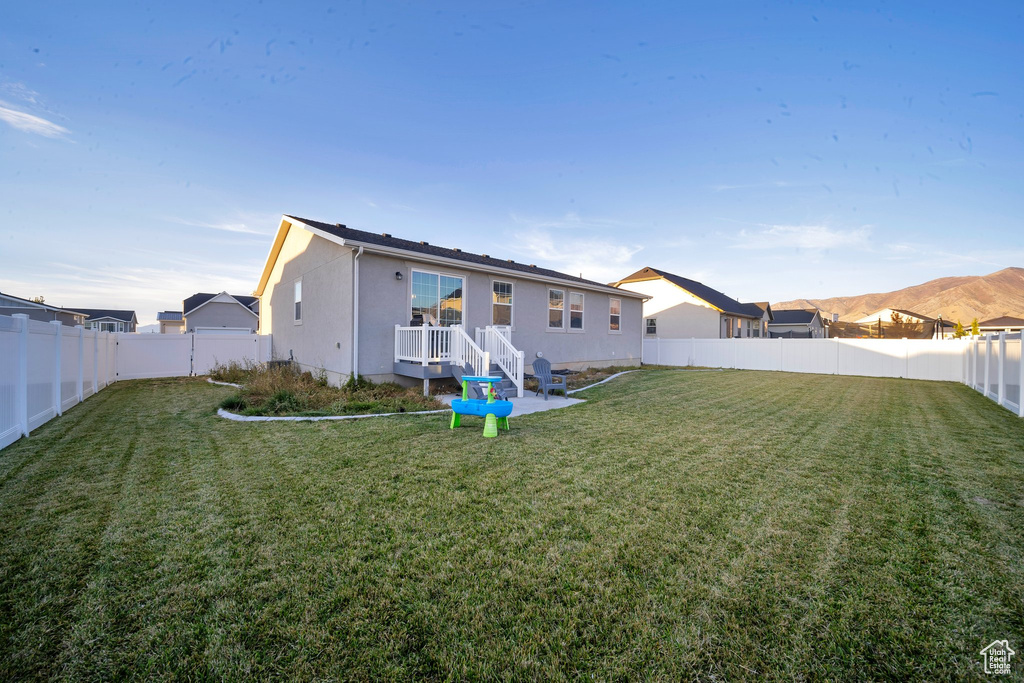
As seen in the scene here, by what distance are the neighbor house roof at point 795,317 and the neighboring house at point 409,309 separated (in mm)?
29231

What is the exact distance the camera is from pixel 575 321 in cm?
1566

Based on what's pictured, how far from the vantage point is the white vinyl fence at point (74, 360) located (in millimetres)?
5355

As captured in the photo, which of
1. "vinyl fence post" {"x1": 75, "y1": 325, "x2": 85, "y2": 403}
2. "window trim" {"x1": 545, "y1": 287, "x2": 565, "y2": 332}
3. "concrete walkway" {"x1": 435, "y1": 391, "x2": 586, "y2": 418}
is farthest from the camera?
"window trim" {"x1": 545, "y1": 287, "x2": 565, "y2": 332}

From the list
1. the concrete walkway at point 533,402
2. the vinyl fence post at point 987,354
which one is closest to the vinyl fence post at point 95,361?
the concrete walkway at point 533,402

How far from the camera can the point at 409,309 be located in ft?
35.0

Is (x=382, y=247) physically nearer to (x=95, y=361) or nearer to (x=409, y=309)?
(x=409, y=309)

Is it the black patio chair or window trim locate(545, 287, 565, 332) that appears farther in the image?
window trim locate(545, 287, 565, 332)

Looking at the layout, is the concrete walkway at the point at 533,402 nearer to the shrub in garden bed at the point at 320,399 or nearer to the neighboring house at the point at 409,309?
the neighboring house at the point at 409,309

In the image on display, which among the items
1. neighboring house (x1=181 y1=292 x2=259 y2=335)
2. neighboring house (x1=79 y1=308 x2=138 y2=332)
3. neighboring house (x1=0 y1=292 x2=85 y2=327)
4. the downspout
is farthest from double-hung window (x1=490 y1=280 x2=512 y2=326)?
neighboring house (x1=79 y1=308 x2=138 y2=332)

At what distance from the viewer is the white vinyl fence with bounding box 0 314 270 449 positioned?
17.6 feet

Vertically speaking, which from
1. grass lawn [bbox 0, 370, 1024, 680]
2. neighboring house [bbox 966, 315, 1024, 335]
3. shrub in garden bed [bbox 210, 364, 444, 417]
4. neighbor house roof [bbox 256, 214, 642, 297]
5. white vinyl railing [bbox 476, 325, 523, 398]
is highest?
neighbor house roof [bbox 256, 214, 642, 297]

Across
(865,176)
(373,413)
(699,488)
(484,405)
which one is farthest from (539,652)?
(865,176)

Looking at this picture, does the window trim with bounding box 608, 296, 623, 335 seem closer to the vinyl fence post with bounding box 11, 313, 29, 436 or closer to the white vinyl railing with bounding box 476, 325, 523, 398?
the white vinyl railing with bounding box 476, 325, 523, 398

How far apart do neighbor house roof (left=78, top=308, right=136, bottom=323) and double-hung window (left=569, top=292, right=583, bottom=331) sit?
49597 mm
